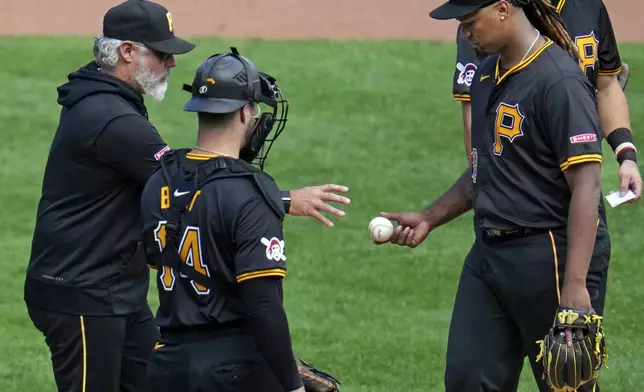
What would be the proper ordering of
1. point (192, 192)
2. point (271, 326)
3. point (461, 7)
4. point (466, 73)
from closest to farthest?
point (271, 326) → point (192, 192) → point (461, 7) → point (466, 73)

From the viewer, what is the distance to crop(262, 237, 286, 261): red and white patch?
425cm

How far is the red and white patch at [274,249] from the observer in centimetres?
425

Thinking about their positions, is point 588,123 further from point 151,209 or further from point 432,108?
point 432,108

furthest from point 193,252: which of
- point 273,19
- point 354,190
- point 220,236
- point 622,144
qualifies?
point 273,19

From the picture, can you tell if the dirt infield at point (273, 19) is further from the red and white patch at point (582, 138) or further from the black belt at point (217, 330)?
the black belt at point (217, 330)

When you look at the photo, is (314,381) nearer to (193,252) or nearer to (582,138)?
(193,252)

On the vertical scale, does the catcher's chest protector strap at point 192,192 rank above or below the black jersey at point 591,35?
below

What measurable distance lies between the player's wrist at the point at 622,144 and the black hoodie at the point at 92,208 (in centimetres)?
202

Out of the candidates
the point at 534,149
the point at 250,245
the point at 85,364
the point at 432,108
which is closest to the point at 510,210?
the point at 534,149

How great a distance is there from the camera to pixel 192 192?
435cm

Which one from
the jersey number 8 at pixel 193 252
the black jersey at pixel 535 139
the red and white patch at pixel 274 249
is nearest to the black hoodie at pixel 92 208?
the jersey number 8 at pixel 193 252

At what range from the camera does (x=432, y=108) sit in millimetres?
13945

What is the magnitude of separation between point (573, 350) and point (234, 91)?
1.61 m

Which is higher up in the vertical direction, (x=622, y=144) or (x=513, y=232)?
(x=622, y=144)
